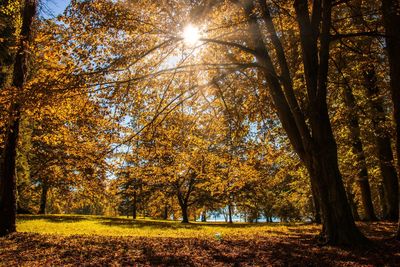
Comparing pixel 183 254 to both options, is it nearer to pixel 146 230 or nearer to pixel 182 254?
pixel 182 254

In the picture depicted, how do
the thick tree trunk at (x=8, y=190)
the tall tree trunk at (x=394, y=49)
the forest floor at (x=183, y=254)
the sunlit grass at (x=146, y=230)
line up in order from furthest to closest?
the sunlit grass at (x=146, y=230)
the thick tree trunk at (x=8, y=190)
the tall tree trunk at (x=394, y=49)
the forest floor at (x=183, y=254)

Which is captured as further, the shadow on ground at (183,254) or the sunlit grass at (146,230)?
the sunlit grass at (146,230)

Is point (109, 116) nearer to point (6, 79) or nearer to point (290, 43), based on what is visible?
point (290, 43)

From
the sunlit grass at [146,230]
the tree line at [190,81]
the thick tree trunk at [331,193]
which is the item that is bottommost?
the sunlit grass at [146,230]

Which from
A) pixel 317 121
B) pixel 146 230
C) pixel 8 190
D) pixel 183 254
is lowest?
pixel 146 230

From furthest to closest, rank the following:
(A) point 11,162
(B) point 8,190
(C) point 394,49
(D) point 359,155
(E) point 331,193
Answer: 1. (D) point 359,155
2. (A) point 11,162
3. (B) point 8,190
4. (C) point 394,49
5. (E) point 331,193

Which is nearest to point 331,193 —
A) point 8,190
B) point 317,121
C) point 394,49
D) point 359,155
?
point 317,121

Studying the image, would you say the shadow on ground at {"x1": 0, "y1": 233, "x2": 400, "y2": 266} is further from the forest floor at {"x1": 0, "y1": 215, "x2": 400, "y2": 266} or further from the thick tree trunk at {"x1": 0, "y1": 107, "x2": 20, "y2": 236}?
the thick tree trunk at {"x1": 0, "y1": 107, "x2": 20, "y2": 236}

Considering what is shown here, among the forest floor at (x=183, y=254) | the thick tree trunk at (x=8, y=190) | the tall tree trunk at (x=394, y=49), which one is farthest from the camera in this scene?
the thick tree trunk at (x=8, y=190)

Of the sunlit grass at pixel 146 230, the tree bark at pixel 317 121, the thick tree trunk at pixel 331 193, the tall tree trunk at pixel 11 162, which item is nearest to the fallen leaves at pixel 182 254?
the thick tree trunk at pixel 331 193

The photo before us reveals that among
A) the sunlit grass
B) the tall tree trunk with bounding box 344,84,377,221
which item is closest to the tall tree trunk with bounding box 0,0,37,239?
the sunlit grass

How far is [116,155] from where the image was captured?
8.77 m

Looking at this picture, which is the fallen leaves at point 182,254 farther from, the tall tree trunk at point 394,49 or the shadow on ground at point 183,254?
the tall tree trunk at point 394,49

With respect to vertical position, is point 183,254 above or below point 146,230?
above
